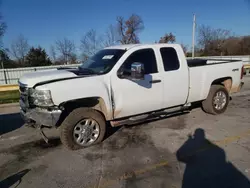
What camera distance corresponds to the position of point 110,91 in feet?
13.5

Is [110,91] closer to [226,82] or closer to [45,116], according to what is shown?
[45,116]

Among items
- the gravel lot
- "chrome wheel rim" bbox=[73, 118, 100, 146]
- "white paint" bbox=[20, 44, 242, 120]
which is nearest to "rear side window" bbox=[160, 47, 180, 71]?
"white paint" bbox=[20, 44, 242, 120]

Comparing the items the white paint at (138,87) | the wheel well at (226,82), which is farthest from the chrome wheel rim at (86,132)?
the wheel well at (226,82)

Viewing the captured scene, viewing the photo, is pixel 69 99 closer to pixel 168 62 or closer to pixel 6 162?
pixel 6 162

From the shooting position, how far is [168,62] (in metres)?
4.88

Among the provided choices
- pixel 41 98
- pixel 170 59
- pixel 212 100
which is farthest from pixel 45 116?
pixel 212 100

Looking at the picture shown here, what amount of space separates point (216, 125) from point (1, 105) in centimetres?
796

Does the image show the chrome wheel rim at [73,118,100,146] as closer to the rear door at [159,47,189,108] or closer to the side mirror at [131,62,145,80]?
the side mirror at [131,62,145,80]

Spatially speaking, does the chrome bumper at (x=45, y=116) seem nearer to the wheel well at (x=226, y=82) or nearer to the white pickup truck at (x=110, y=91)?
the white pickup truck at (x=110, y=91)

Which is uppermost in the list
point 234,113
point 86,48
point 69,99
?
point 86,48

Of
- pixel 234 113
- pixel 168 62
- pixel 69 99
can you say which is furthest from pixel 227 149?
pixel 69 99

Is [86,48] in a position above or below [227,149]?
above

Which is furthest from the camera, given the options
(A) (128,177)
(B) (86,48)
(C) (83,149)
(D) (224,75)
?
(B) (86,48)

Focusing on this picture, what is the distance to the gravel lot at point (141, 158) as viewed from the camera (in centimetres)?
306
